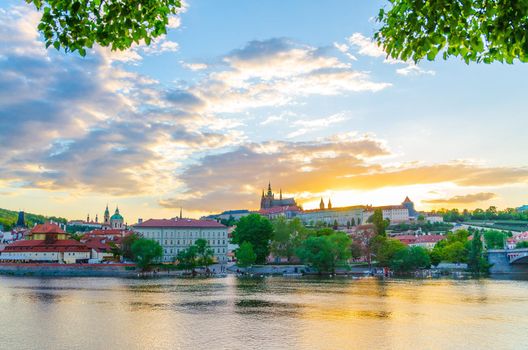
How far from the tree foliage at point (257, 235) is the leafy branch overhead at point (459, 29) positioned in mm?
82084

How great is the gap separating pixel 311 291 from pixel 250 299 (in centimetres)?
976

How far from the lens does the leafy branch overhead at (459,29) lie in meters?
7.42

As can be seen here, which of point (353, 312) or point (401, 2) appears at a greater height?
point (401, 2)

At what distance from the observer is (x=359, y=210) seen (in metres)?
Result: 193

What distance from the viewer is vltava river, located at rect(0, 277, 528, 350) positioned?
77.7 ft

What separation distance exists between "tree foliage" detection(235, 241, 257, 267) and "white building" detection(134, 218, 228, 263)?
69.5 ft

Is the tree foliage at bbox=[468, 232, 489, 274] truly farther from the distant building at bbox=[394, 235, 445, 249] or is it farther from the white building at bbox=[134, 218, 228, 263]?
the white building at bbox=[134, 218, 228, 263]

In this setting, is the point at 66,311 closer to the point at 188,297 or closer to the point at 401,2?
the point at 188,297

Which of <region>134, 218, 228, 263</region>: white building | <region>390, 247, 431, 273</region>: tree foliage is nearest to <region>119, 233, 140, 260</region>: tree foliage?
<region>134, 218, 228, 263</region>: white building

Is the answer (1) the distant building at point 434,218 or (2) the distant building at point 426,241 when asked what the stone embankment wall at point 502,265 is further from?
(1) the distant building at point 434,218

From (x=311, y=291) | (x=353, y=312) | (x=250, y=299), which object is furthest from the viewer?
(x=311, y=291)

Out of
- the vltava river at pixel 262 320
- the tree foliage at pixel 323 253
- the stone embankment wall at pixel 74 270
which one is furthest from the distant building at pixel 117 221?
the vltava river at pixel 262 320

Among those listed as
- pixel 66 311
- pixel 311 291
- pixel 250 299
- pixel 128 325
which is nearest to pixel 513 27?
pixel 128 325

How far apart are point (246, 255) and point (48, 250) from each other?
114 feet
